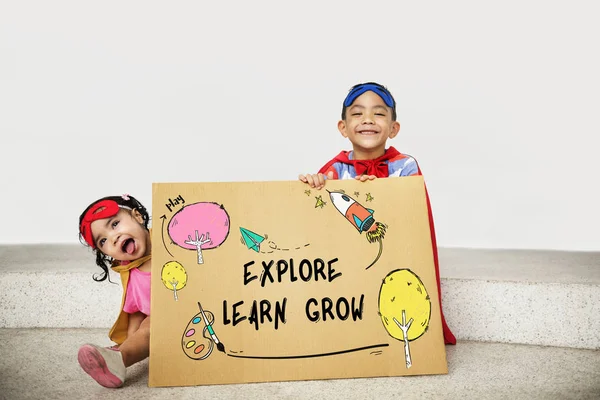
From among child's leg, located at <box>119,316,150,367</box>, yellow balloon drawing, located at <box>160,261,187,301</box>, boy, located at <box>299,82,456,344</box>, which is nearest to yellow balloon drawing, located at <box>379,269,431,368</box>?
boy, located at <box>299,82,456,344</box>

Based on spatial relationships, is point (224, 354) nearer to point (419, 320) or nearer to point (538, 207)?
point (419, 320)

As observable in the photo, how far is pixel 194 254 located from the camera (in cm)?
152

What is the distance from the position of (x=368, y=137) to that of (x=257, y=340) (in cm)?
70

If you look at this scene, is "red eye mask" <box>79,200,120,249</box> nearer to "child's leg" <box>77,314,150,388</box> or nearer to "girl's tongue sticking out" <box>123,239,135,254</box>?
"girl's tongue sticking out" <box>123,239,135,254</box>

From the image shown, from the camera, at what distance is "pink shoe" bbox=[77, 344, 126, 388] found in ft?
4.56

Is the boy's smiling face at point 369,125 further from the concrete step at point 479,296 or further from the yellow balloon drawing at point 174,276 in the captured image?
the yellow balloon drawing at point 174,276

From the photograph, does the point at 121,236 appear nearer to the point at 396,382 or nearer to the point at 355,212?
the point at 355,212

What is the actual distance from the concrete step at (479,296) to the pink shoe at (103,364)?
1.90 feet

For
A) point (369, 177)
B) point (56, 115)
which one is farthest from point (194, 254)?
point (56, 115)

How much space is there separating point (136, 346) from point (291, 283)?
0.45 m

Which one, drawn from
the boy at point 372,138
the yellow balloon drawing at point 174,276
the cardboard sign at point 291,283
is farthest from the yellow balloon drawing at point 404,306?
the yellow balloon drawing at point 174,276

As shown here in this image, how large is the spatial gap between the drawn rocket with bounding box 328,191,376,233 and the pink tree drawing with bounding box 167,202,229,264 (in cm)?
30

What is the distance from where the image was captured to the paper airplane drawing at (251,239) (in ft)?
5.04

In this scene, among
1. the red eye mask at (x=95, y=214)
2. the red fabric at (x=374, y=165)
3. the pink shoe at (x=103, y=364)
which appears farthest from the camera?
the red fabric at (x=374, y=165)
